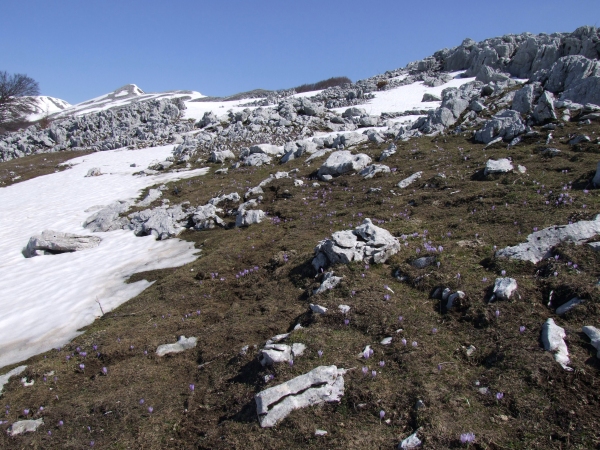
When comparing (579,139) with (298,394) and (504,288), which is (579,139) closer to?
(504,288)

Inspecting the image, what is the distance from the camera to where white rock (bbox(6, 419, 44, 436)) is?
637 cm

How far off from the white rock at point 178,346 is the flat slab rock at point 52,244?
1137 centimetres

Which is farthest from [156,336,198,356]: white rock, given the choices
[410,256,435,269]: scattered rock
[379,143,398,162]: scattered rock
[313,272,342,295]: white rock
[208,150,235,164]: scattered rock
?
[208,150,235,164]: scattered rock

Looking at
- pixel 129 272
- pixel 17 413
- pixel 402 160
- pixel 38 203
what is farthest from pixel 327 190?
pixel 38 203

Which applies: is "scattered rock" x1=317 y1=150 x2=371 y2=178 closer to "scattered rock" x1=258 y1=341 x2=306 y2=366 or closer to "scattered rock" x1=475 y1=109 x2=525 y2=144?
"scattered rock" x1=475 y1=109 x2=525 y2=144

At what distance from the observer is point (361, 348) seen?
21.3 ft

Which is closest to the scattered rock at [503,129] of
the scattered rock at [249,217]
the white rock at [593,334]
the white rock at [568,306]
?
the scattered rock at [249,217]

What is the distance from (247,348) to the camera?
7.42m

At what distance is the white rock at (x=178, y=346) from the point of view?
330 inches

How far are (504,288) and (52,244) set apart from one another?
61.7ft

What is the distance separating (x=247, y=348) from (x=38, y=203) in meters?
27.0

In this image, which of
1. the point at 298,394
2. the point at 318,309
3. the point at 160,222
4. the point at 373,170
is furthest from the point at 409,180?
the point at 298,394

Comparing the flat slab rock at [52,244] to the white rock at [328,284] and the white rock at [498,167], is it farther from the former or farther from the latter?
the white rock at [498,167]

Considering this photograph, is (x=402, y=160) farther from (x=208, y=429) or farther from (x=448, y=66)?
(x=448, y=66)
